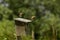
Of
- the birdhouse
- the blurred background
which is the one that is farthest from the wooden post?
the blurred background

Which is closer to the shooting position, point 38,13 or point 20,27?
point 20,27

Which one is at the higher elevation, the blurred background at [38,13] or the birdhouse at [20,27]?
the blurred background at [38,13]

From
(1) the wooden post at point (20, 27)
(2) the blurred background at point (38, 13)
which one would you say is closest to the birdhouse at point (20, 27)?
(1) the wooden post at point (20, 27)

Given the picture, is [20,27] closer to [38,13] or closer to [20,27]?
[20,27]

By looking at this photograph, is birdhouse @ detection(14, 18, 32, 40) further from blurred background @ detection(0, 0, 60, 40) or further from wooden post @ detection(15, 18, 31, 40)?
blurred background @ detection(0, 0, 60, 40)

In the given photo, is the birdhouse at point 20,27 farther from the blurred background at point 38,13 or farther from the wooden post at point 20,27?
the blurred background at point 38,13

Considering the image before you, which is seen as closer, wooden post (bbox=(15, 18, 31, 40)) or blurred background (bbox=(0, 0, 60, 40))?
wooden post (bbox=(15, 18, 31, 40))

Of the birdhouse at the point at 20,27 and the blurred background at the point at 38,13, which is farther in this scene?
the blurred background at the point at 38,13

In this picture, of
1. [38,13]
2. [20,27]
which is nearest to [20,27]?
[20,27]

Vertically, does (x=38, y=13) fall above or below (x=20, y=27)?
above

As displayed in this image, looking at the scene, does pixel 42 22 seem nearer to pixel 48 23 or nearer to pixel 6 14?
pixel 48 23

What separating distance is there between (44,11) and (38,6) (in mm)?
399

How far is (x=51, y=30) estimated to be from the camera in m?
8.50

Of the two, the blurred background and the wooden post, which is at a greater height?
the blurred background
